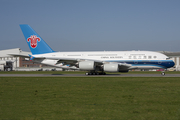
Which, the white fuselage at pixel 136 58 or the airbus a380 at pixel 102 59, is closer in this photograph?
the airbus a380 at pixel 102 59

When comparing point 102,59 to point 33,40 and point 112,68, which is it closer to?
point 112,68

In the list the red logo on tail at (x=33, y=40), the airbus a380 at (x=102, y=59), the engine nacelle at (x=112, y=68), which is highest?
the red logo on tail at (x=33, y=40)

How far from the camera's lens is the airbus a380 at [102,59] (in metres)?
30.8

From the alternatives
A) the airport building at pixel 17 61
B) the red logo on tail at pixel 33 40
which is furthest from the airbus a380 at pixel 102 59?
the airport building at pixel 17 61

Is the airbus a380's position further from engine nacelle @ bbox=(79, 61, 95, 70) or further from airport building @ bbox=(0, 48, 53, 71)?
airport building @ bbox=(0, 48, 53, 71)

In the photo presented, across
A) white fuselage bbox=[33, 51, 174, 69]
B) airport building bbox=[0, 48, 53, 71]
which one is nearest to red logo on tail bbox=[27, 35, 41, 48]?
white fuselage bbox=[33, 51, 174, 69]

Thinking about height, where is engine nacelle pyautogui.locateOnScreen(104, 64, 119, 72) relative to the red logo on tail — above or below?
below

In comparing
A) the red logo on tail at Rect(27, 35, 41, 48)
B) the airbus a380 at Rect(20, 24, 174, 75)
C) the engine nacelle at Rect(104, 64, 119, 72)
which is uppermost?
the red logo on tail at Rect(27, 35, 41, 48)

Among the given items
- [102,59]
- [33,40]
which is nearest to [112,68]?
[102,59]

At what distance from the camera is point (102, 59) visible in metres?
33.1

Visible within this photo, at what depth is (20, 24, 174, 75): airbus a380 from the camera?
3081cm

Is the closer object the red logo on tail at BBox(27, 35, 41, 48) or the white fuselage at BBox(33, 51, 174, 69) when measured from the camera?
the white fuselage at BBox(33, 51, 174, 69)

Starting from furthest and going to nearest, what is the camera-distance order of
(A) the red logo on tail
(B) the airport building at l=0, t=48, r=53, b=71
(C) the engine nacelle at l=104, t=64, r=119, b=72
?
(B) the airport building at l=0, t=48, r=53, b=71 → (A) the red logo on tail → (C) the engine nacelle at l=104, t=64, r=119, b=72

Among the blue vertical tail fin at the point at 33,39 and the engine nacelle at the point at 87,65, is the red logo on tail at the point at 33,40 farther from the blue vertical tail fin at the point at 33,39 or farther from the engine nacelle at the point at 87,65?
the engine nacelle at the point at 87,65
